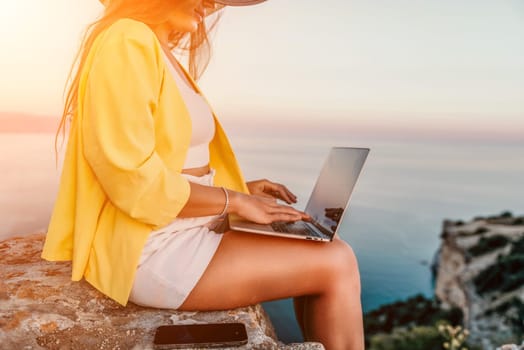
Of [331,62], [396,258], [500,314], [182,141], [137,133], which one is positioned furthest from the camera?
[500,314]

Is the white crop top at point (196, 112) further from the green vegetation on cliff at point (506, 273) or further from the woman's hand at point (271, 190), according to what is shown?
the green vegetation on cliff at point (506, 273)

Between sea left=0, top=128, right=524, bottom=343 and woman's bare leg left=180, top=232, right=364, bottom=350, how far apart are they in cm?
127

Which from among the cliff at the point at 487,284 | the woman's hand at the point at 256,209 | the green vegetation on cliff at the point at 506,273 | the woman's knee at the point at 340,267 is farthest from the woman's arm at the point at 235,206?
the green vegetation on cliff at the point at 506,273

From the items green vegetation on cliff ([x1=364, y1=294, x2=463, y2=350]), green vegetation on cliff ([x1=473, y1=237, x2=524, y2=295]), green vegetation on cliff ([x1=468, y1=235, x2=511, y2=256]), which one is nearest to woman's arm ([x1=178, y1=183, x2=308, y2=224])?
green vegetation on cliff ([x1=364, y1=294, x2=463, y2=350])

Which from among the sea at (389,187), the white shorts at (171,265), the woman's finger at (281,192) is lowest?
the sea at (389,187)

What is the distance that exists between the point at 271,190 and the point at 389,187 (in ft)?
5.79

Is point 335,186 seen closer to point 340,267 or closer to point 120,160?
point 340,267

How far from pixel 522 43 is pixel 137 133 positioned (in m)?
3.02

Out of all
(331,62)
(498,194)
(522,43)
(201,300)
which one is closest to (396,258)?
(498,194)

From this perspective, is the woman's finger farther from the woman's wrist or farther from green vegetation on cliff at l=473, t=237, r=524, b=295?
green vegetation on cliff at l=473, t=237, r=524, b=295

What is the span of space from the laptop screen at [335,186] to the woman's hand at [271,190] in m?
0.10

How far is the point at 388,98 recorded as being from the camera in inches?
115

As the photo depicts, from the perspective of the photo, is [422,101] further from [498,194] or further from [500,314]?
[500,314]

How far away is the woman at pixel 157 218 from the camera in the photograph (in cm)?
98
